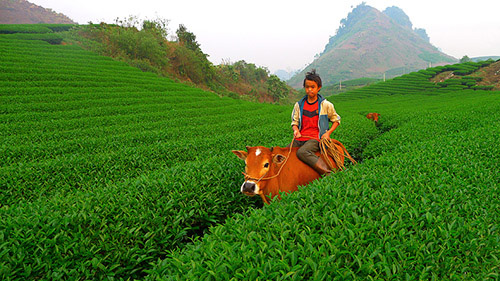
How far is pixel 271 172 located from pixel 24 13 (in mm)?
107159

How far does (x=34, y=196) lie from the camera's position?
548 cm

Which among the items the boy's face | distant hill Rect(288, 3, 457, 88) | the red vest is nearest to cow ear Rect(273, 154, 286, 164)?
the red vest

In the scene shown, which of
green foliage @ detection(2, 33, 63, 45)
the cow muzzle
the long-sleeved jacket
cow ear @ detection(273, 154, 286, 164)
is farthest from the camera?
green foliage @ detection(2, 33, 63, 45)

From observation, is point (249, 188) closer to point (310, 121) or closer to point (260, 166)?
point (260, 166)

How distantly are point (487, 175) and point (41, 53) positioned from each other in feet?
101

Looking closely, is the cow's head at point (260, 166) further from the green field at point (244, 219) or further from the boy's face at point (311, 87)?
the boy's face at point (311, 87)

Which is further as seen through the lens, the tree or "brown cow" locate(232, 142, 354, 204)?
the tree

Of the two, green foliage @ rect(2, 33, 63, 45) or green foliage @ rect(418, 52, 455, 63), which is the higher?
green foliage @ rect(418, 52, 455, 63)

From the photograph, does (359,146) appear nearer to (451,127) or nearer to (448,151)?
(448,151)

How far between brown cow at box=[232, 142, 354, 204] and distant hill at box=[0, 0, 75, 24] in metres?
101

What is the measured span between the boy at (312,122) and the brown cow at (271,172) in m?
0.18

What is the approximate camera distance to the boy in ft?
13.2

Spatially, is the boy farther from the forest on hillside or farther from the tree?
the tree

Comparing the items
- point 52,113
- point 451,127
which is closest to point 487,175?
point 451,127
